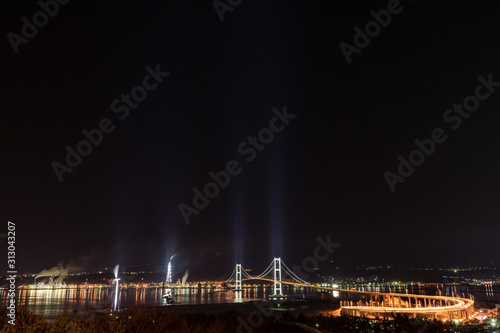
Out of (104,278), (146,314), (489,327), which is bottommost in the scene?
(489,327)

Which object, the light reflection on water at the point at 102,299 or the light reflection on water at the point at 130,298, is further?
the light reflection on water at the point at 130,298

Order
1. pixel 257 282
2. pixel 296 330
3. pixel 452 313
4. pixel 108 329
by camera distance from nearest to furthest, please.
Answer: pixel 108 329
pixel 296 330
pixel 452 313
pixel 257 282

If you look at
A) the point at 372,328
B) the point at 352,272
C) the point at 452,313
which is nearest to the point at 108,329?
the point at 372,328

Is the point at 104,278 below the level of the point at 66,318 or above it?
above

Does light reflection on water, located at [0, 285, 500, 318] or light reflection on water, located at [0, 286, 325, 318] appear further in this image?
light reflection on water, located at [0, 285, 500, 318]

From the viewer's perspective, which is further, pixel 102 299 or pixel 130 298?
pixel 130 298

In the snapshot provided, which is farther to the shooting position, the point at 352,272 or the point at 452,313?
the point at 352,272

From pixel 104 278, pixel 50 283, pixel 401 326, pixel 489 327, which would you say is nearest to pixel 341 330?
pixel 401 326

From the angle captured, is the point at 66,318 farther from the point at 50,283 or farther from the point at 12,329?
the point at 50,283

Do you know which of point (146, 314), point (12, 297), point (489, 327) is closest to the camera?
point (12, 297)
